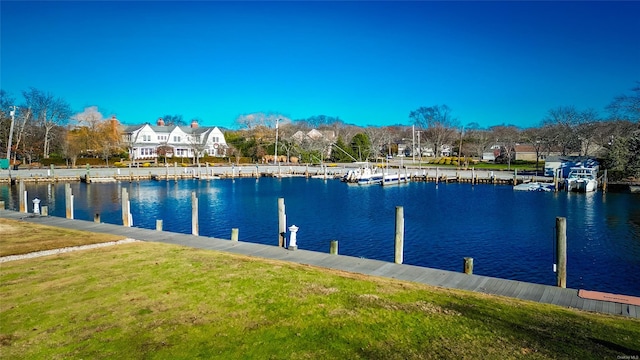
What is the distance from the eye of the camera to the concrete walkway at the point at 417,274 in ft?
38.9

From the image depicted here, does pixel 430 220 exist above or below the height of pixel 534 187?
below

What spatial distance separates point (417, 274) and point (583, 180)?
51.2 meters

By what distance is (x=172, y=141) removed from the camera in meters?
104

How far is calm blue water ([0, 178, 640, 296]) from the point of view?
22.1 meters

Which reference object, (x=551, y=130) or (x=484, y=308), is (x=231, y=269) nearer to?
(x=484, y=308)

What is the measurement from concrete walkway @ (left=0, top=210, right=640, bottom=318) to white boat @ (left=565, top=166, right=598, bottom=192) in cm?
4929

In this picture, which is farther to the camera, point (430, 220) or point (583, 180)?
point (583, 180)

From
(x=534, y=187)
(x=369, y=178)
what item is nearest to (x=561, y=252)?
(x=534, y=187)

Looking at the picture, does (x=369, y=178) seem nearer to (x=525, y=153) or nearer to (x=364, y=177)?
(x=364, y=177)

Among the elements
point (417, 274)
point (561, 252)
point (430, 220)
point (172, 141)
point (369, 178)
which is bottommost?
point (430, 220)

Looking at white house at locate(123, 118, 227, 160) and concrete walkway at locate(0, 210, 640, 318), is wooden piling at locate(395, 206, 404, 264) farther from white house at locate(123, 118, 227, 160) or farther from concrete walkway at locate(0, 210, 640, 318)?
white house at locate(123, 118, 227, 160)

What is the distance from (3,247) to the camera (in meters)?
15.7

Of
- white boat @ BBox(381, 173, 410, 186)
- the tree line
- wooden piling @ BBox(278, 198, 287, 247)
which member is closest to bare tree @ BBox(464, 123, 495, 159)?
the tree line

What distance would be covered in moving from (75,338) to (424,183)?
64565 millimetres
